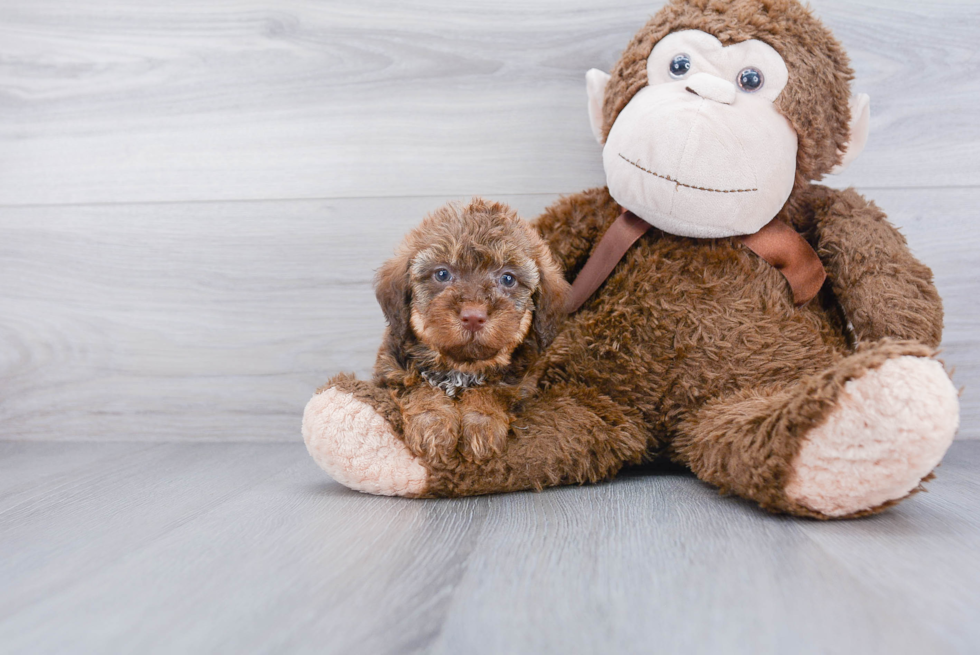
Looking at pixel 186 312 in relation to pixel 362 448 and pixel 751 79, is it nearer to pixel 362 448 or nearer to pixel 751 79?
pixel 362 448

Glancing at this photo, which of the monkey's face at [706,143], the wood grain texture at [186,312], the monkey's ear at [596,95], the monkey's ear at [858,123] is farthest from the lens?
the wood grain texture at [186,312]

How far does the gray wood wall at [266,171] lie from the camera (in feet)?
5.27

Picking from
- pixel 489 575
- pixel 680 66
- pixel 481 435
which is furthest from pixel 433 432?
pixel 680 66

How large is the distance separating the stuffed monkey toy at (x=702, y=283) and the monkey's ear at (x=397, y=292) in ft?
0.40

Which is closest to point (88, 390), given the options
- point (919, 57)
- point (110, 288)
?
point (110, 288)

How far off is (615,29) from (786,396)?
1033mm

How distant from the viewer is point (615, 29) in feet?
5.33

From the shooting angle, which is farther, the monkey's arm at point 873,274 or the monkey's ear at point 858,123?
the monkey's ear at point 858,123

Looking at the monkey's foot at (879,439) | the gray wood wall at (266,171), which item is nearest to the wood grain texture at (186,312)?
the gray wood wall at (266,171)

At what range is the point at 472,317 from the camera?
40.5 inches

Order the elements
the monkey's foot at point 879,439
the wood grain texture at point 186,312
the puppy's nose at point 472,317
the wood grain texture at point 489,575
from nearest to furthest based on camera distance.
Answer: the wood grain texture at point 489,575 < the monkey's foot at point 879,439 < the puppy's nose at point 472,317 < the wood grain texture at point 186,312

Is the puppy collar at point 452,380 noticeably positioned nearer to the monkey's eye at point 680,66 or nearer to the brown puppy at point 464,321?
the brown puppy at point 464,321

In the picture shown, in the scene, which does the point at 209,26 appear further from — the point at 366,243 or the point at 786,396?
the point at 786,396

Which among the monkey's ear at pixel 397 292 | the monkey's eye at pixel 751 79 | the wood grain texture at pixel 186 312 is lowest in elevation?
the wood grain texture at pixel 186 312
